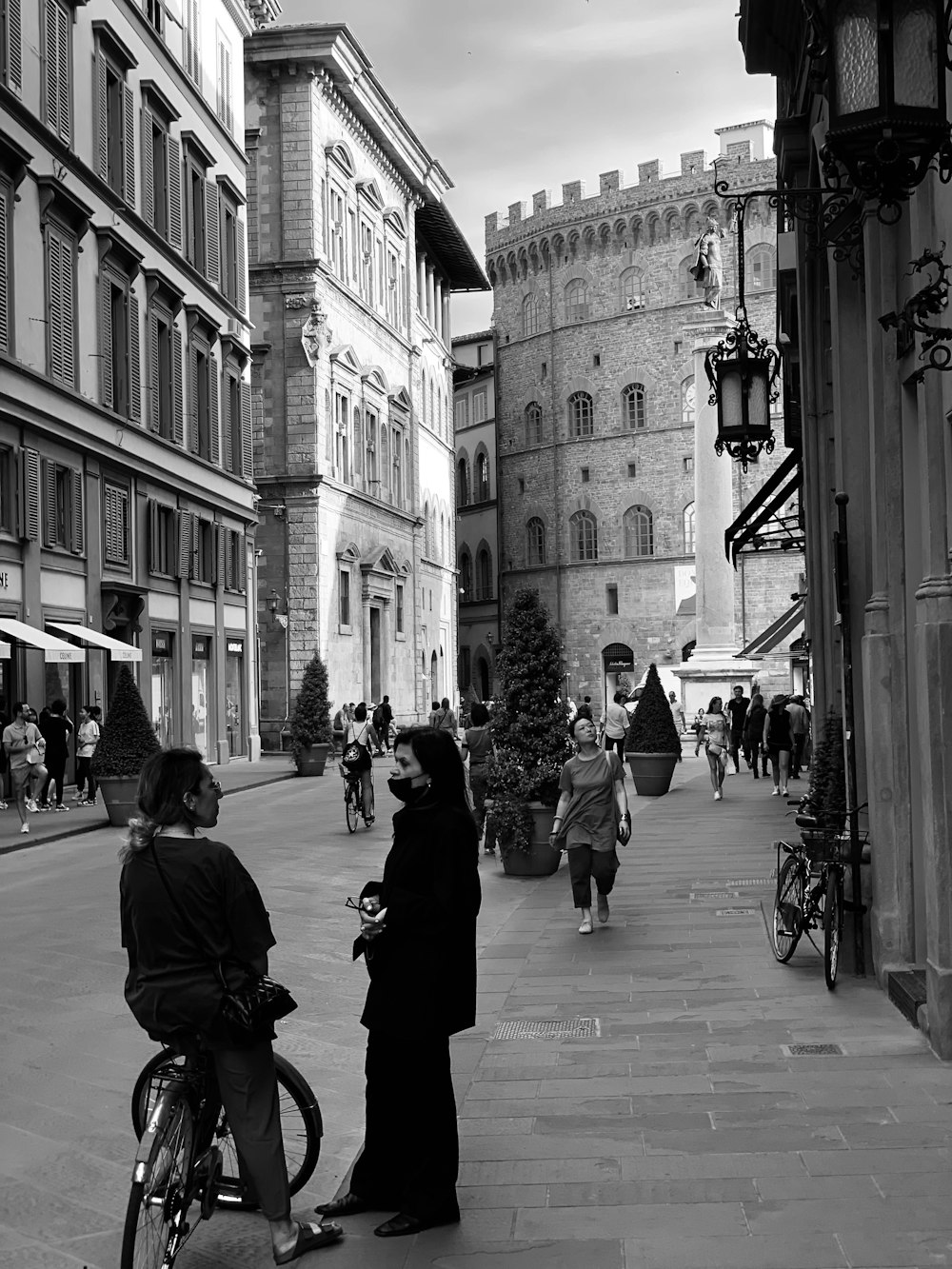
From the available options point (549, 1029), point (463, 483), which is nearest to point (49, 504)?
point (549, 1029)

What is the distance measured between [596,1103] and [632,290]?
211 ft

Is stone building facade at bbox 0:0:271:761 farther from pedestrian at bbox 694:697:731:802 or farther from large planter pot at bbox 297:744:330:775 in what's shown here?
pedestrian at bbox 694:697:731:802

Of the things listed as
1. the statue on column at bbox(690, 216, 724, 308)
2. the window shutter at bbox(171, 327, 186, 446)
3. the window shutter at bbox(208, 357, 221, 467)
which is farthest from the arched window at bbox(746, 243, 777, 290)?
the window shutter at bbox(171, 327, 186, 446)

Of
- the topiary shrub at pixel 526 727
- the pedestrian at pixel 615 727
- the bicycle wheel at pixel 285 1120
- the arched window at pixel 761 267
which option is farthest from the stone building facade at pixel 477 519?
the bicycle wheel at pixel 285 1120

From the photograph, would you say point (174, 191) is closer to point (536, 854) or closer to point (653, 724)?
point (653, 724)

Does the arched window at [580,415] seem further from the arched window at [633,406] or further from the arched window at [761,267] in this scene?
the arched window at [761,267]

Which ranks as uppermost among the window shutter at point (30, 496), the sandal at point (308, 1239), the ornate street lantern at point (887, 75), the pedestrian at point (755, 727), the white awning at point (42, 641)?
the window shutter at point (30, 496)

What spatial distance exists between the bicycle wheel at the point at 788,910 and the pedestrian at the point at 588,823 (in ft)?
5.47

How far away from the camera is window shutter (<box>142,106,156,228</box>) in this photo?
32.1m

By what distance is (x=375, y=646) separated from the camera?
5094 cm

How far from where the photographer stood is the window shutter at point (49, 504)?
25.9m

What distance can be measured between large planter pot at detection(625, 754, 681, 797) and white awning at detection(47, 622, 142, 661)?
862 centimetres

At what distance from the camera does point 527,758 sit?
15.2 metres

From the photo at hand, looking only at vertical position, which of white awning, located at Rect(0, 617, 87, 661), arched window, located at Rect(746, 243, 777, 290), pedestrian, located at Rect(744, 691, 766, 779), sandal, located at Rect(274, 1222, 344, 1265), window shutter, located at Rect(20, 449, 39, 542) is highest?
arched window, located at Rect(746, 243, 777, 290)
